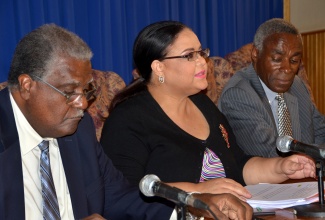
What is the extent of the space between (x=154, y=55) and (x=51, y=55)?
3.01 ft

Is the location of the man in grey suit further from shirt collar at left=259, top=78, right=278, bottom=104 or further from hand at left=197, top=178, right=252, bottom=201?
hand at left=197, top=178, right=252, bottom=201

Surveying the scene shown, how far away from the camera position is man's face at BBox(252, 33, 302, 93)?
11.8ft

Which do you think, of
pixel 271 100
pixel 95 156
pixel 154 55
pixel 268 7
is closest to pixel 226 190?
pixel 95 156

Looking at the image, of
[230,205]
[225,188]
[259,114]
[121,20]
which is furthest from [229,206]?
[121,20]

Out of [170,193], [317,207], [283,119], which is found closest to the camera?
[170,193]

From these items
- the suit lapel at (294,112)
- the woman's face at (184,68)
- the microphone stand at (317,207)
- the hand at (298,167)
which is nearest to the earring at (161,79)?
the woman's face at (184,68)

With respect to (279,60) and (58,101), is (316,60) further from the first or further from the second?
(58,101)

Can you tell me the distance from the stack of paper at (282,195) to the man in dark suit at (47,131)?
282 millimetres

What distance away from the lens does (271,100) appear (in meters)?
3.68

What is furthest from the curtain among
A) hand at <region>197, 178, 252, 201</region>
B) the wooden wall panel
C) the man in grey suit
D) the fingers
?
the fingers

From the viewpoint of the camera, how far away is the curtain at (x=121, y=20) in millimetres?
3635

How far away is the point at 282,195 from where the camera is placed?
2.46 m

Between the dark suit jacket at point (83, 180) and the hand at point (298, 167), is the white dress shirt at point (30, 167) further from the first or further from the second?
the hand at point (298, 167)

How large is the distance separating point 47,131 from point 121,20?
2233 millimetres
